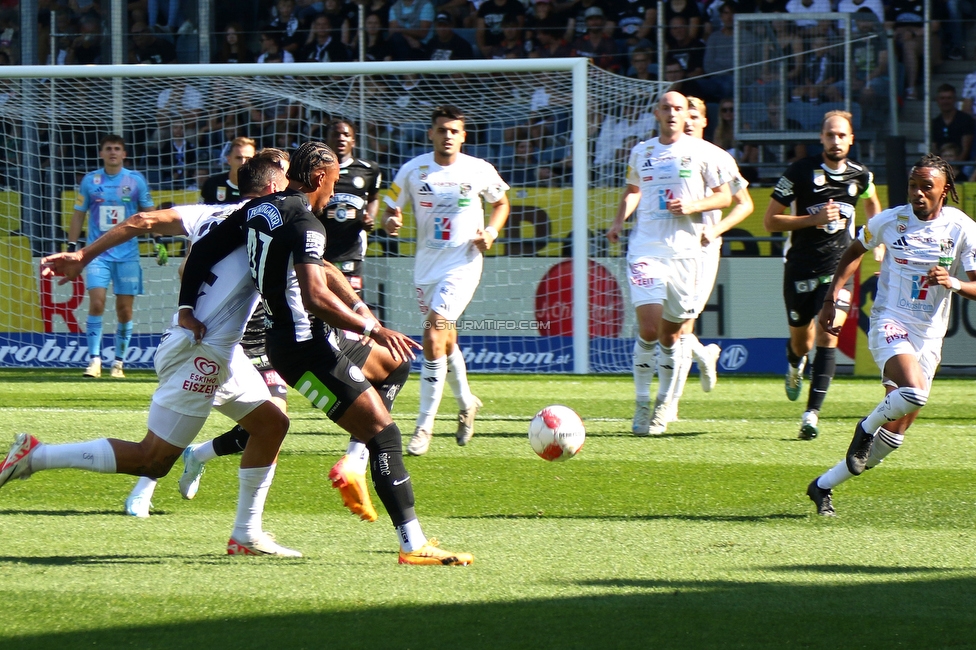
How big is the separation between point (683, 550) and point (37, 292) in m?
10.2

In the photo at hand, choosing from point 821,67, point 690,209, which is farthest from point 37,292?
point 821,67

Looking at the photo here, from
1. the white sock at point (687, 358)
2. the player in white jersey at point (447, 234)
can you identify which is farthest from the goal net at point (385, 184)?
the player in white jersey at point (447, 234)

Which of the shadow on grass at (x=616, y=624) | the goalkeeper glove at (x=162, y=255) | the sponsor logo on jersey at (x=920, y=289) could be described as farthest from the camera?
the goalkeeper glove at (x=162, y=255)

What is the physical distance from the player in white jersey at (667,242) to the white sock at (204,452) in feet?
12.0

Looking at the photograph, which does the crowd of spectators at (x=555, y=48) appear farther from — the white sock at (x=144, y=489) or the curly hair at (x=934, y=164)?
the white sock at (x=144, y=489)

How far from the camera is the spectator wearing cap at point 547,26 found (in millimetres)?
16906

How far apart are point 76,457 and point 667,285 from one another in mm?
4899

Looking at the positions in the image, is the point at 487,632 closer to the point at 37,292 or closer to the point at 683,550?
the point at 683,550

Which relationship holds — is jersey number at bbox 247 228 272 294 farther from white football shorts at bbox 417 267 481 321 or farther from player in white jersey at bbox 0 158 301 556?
white football shorts at bbox 417 267 481 321

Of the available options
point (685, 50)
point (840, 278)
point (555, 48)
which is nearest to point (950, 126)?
point (685, 50)

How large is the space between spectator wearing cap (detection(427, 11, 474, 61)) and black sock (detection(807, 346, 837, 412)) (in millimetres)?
9330

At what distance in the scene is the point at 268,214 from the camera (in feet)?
15.4

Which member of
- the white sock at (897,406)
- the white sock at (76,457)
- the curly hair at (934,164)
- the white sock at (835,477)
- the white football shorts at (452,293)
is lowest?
the white sock at (835,477)

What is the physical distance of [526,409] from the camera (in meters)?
10.5
